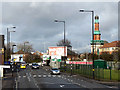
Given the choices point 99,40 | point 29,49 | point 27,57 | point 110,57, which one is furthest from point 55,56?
point 99,40

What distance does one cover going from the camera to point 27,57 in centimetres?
12744

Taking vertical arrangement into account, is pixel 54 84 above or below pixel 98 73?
below

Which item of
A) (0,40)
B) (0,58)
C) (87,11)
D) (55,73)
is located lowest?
(55,73)

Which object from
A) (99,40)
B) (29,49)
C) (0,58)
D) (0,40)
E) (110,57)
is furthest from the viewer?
(99,40)

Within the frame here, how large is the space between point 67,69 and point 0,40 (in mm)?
17364

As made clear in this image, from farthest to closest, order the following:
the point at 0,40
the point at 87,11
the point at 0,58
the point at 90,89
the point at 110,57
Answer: the point at 110,57 → the point at 0,40 → the point at 0,58 → the point at 87,11 → the point at 90,89

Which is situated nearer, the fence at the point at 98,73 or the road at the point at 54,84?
the road at the point at 54,84

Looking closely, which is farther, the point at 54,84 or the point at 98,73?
the point at 98,73

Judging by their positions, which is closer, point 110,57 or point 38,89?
point 38,89

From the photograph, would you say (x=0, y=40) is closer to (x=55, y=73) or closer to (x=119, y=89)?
(x=55, y=73)

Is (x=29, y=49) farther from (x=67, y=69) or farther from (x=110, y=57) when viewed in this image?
(x=67, y=69)

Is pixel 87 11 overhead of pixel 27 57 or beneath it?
overhead

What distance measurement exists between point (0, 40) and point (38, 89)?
28.2 m

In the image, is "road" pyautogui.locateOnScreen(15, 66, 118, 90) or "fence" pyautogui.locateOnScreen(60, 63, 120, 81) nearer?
"road" pyautogui.locateOnScreen(15, 66, 118, 90)
